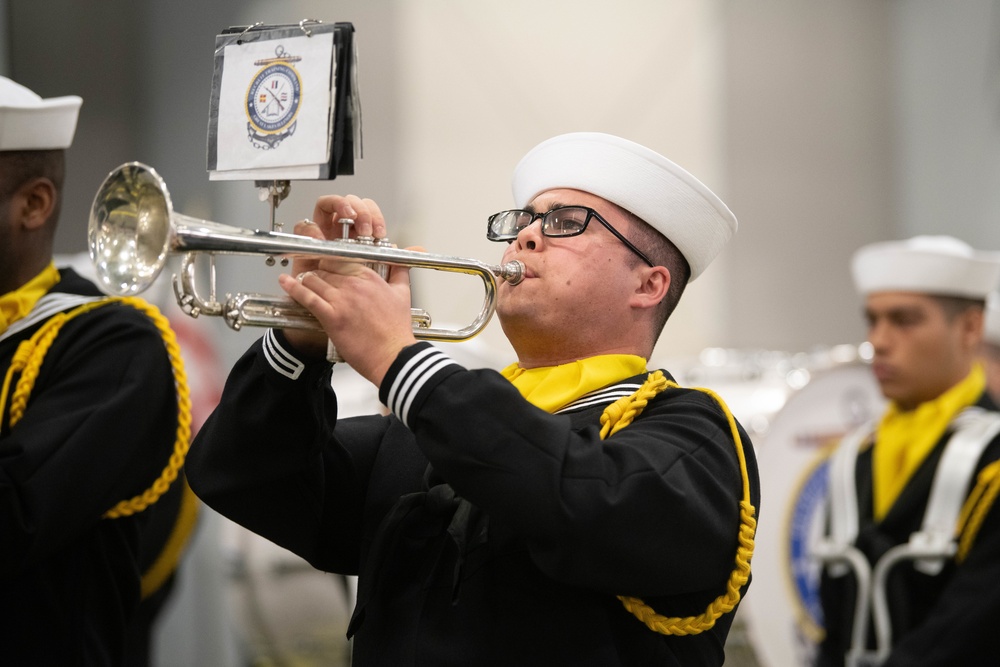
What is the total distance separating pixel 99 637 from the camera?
2975 mm

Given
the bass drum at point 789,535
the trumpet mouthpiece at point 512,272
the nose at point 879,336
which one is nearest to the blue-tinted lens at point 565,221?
the trumpet mouthpiece at point 512,272

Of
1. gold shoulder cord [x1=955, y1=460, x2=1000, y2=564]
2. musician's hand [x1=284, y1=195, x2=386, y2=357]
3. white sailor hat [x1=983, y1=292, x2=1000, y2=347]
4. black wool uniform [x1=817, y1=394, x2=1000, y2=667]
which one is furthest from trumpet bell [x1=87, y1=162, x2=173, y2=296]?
white sailor hat [x1=983, y1=292, x2=1000, y2=347]

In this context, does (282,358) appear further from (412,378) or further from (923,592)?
(923,592)

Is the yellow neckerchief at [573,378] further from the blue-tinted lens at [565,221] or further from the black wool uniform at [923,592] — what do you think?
the black wool uniform at [923,592]

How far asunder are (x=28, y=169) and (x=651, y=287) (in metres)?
1.72

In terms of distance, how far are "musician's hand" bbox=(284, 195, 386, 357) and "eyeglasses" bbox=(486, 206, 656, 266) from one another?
0.43 meters

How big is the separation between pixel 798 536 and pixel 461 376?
14.0 feet

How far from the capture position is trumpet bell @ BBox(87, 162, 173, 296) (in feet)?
6.86

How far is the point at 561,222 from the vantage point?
8.49ft

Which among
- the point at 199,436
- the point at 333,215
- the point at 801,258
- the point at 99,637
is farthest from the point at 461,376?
the point at 801,258

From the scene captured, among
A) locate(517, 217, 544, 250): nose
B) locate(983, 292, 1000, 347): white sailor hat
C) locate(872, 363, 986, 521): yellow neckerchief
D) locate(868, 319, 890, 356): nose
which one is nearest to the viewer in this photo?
locate(517, 217, 544, 250): nose

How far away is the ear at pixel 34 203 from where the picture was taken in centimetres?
321

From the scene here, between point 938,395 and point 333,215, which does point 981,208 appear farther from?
point 333,215

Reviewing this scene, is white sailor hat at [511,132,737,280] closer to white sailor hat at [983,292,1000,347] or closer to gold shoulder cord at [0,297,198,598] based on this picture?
gold shoulder cord at [0,297,198,598]
